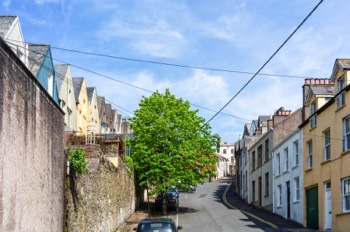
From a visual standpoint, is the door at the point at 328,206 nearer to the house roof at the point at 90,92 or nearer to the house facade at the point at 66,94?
the house facade at the point at 66,94

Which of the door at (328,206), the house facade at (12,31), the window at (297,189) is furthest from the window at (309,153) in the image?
the house facade at (12,31)

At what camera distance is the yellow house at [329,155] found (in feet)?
82.3

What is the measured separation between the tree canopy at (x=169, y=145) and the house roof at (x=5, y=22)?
1359cm

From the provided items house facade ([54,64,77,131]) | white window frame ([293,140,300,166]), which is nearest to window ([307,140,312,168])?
white window frame ([293,140,300,166])

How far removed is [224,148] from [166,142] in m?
112

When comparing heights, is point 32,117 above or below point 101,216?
above

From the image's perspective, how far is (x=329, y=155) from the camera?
27.5 m

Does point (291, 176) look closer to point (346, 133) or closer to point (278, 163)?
point (278, 163)

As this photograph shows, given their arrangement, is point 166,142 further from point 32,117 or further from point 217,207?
point 32,117

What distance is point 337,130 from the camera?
85.9ft

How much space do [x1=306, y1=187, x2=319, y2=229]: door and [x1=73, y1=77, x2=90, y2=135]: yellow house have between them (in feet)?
76.2

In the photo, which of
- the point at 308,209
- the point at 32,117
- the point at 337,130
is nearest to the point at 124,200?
the point at 308,209

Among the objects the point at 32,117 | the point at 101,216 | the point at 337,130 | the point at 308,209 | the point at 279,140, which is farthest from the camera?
the point at 279,140

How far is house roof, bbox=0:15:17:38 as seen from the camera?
27038 mm
